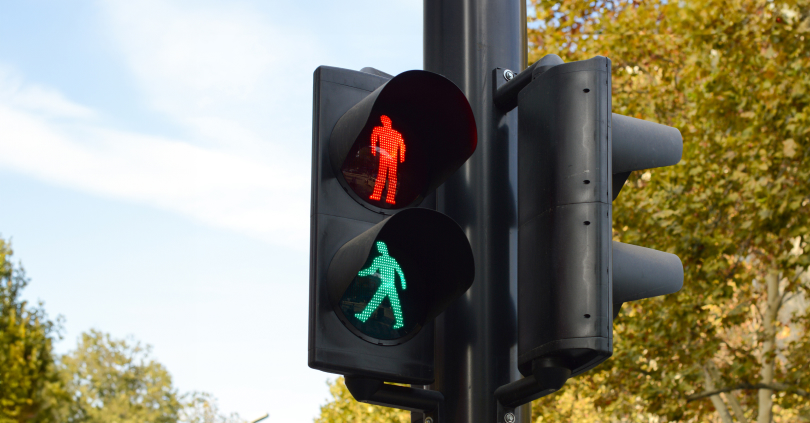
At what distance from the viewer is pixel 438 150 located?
8.21ft

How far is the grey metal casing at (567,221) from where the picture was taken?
2066mm

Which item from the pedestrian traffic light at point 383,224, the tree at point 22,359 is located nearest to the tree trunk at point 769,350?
the pedestrian traffic light at point 383,224

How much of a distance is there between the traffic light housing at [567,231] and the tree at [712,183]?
9564mm

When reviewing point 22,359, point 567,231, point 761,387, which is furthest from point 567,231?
point 22,359

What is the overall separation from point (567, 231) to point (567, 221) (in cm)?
3

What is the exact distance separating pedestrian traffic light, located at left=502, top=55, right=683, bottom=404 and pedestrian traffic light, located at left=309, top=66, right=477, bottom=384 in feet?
0.64

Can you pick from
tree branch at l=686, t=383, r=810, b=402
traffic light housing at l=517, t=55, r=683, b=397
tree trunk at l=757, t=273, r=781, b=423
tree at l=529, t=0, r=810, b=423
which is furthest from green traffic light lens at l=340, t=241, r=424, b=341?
tree trunk at l=757, t=273, r=781, b=423

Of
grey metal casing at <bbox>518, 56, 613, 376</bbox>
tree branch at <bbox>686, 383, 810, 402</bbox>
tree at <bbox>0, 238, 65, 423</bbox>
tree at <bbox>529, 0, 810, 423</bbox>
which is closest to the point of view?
grey metal casing at <bbox>518, 56, 613, 376</bbox>

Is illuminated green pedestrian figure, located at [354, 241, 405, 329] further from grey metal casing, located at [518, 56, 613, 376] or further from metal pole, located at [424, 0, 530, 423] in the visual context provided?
grey metal casing, located at [518, 56, 613, 376]

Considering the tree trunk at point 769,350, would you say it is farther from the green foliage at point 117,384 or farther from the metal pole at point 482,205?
the green foliage at point 117,384

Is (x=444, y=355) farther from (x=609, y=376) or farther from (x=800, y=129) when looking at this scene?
(x=609, y=376)

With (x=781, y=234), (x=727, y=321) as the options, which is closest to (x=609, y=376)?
(x=727, y=321)

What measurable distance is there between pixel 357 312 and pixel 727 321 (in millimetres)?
11117

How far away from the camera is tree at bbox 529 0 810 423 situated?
11336mm
